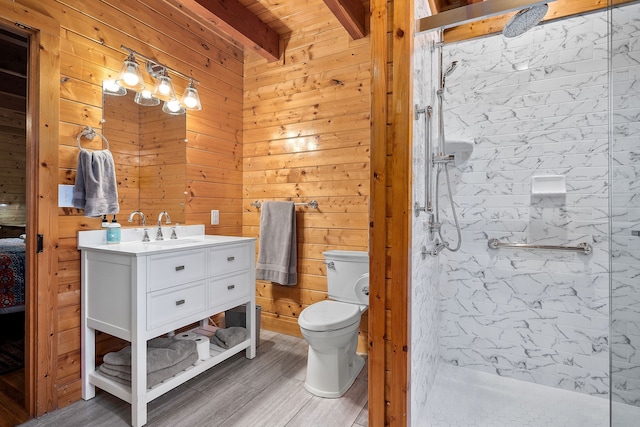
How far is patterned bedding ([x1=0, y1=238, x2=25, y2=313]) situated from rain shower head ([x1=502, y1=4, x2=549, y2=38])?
143 inches

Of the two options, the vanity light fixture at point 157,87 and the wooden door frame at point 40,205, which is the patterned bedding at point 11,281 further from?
the vanity light fixture at point 157,87

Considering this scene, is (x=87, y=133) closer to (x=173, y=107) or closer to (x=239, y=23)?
(x=173, y=107)

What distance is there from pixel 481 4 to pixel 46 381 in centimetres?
286

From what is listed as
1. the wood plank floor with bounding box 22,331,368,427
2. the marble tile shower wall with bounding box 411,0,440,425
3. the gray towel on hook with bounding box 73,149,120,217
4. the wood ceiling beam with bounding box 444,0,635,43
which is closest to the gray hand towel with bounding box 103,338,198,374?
the wood plank floor with bounding box 22,331,368,427

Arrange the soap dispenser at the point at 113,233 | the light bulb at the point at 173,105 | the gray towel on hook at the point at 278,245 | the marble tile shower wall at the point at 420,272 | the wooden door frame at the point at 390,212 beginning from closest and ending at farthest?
the wooden door frame at the point at 390,212, the marble tile shower wall at the point at 420,272, the soap dispenser at the point at 113,233, the light bulb at the point at 173,105, the gray towel on hook at the point at 278,245

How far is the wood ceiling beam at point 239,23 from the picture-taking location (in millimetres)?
2123

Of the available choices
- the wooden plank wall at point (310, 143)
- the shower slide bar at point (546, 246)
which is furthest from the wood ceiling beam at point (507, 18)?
the shower slide bar at point (546, 246)

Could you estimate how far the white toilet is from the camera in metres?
1.82

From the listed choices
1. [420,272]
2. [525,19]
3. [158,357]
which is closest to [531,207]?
[420,272]

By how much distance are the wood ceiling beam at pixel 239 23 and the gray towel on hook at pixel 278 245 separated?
1.34 m

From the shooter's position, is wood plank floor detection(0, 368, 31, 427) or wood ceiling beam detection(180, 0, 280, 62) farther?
wood ceiling beam detection(180, 0, 280, 62)

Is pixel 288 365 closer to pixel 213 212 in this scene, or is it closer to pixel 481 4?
pixel 213 212

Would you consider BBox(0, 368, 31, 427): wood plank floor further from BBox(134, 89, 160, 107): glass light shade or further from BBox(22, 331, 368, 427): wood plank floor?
BBox(134, 89, 160, 107): glass light shade

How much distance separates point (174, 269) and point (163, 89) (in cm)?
134
